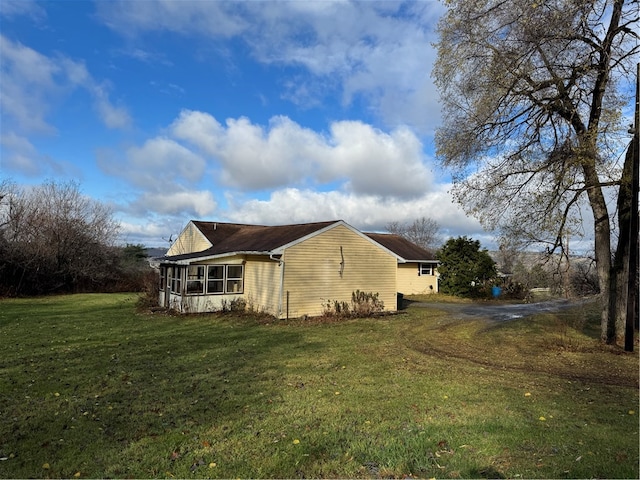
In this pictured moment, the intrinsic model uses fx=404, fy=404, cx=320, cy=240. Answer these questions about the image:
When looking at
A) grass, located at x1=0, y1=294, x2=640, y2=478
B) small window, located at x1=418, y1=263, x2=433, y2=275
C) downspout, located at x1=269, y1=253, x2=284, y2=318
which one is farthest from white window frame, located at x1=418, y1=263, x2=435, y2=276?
grass, located at x1=0, y1=294, x2=640, y2=478

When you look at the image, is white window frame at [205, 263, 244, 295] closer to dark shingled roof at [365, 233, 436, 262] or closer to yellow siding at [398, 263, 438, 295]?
dark shingled roof at [365, 233, 436, 262]

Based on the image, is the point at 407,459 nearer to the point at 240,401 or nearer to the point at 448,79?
the point at 240,401

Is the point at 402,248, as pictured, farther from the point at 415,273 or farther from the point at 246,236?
the point at 246,236

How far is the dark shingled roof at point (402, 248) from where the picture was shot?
89.4 feet

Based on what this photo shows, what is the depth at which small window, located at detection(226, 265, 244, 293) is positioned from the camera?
17792mm

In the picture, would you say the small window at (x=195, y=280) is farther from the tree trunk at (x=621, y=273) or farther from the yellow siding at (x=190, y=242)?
the tree trunk at (x=621, y=273)

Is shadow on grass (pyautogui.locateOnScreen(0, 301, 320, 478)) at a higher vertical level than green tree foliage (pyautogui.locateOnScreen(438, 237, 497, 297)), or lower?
lower

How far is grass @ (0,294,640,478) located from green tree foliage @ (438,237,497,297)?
14.7 metres

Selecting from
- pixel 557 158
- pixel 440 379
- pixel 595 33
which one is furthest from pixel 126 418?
pixel 595 33

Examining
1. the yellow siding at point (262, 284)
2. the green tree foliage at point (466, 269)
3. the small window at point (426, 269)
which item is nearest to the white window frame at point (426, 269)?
the small window at point (426, 269)

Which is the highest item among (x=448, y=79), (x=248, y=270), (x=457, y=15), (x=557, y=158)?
(x=457, y=15)

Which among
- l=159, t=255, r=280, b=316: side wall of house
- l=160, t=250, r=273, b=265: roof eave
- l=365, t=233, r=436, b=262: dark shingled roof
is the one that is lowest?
l=159, t=255, r=280, b=316: side wall of house

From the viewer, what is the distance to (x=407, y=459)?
13.7 feet

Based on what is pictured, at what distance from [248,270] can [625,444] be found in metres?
15.0
